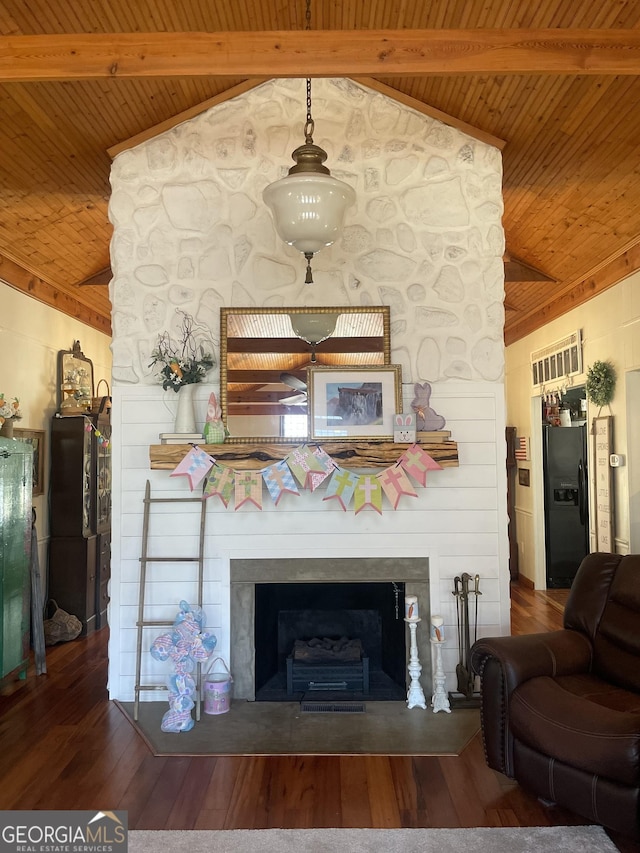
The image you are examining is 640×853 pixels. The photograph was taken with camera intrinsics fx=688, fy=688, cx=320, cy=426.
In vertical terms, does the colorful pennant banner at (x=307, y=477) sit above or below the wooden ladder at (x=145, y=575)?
above

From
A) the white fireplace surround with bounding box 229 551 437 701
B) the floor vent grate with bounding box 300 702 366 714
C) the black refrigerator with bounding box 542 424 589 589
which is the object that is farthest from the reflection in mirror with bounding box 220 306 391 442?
the black refrigerator with bounding box 542 424 589 589

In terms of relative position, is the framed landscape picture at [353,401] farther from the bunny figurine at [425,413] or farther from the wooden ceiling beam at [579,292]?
the wooden ceiling beam at [579,292]

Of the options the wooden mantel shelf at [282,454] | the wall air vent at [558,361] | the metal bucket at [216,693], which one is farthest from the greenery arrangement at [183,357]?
the wall air vent at [558,361]

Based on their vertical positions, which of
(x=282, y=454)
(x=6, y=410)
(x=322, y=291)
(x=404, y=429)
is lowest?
(x=282, y=454)

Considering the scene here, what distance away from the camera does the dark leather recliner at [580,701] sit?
2.44m

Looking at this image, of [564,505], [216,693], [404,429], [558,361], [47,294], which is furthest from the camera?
[564,505]

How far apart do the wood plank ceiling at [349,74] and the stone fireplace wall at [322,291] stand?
0.29 metres

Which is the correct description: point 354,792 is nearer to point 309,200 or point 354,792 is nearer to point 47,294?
point 309,200

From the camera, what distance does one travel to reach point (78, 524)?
5.59 meters

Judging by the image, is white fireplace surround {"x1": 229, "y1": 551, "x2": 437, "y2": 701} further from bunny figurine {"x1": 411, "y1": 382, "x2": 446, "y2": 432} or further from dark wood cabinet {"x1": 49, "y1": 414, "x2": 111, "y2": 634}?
dark wood cabinet {"x1": 49, "y1": 414, "x2": 111, "y2": 634}

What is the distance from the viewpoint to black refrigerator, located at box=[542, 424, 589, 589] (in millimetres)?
7105

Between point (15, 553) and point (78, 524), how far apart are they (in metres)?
1.33

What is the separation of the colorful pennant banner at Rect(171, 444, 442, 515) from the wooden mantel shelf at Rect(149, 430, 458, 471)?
1.3 inches

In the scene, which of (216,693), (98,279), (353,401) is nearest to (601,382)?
(353,401)
